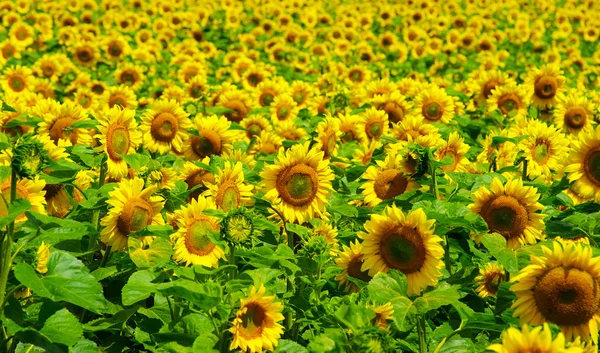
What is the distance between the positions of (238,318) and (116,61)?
8.39 metres

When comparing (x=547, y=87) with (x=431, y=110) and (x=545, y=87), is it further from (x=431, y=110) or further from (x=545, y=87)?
(x=431, y=110)

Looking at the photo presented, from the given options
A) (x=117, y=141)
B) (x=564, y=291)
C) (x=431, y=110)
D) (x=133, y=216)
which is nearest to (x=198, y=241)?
(x=133, y=216)

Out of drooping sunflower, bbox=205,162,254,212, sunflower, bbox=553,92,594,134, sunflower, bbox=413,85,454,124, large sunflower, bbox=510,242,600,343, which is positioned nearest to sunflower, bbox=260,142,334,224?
drooping sunflower, bbox=205,162,254,212

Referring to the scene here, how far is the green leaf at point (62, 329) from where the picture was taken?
2.75 metres

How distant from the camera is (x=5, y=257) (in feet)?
9.07

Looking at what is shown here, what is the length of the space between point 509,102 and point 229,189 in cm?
420

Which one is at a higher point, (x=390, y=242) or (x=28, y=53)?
(x=390, y=242)

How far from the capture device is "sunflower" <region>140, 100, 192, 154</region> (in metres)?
5.09

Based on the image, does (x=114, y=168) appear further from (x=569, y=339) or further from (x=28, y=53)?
(x=28, y=53)

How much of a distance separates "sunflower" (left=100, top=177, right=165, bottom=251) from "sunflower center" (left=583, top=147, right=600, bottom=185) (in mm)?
2028

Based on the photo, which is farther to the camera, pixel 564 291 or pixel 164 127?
pixel 164 127

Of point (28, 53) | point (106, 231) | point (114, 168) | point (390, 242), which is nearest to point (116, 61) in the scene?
point (28, 53)

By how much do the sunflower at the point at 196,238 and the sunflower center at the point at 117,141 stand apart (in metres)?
0.95

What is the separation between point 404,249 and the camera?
10.2ft
